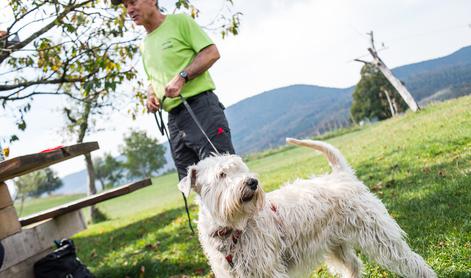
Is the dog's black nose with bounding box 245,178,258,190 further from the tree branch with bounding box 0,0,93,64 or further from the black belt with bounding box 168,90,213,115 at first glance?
the tree branch with bounding box 0,0,93,64

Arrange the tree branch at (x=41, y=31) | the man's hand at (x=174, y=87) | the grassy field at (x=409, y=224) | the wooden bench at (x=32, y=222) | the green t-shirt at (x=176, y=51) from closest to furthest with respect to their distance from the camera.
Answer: the man's hand at (x=174, y=87), the wooden bench at (x=32, y=222), the green t-shirt at (x=176, y=51), the grassy field at (x=409, y=224), the tree branch at (x=41, y=31)

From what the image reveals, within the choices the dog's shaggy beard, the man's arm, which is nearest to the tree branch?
the man's arm

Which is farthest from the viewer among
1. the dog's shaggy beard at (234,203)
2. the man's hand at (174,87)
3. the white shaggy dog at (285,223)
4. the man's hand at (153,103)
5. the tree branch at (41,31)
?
the tree branch at (41,31)

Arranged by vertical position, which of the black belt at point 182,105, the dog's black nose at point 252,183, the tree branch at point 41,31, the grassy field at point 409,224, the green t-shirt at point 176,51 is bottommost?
the grassy field at point 409,224

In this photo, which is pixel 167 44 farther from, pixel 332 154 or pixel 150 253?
pixel 150 253

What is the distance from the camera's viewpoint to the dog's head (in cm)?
313

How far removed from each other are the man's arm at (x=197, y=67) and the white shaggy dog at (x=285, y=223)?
0.65 metres

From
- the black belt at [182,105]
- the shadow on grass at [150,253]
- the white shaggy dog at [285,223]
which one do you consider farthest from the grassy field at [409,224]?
the black belt at [182,105]

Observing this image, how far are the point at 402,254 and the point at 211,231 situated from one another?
1.59 m

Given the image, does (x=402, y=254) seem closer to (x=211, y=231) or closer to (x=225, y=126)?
(x=211, y=231)

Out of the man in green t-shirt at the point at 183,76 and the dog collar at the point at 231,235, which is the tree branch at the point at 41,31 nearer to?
the man in green t-shirt at the point at 183,76

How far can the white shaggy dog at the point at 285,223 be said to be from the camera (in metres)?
3.24

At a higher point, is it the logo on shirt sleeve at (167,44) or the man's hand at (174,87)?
the logo on shirt sleeve at (167,44)

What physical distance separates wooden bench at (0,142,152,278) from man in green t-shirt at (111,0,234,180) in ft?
3.12
